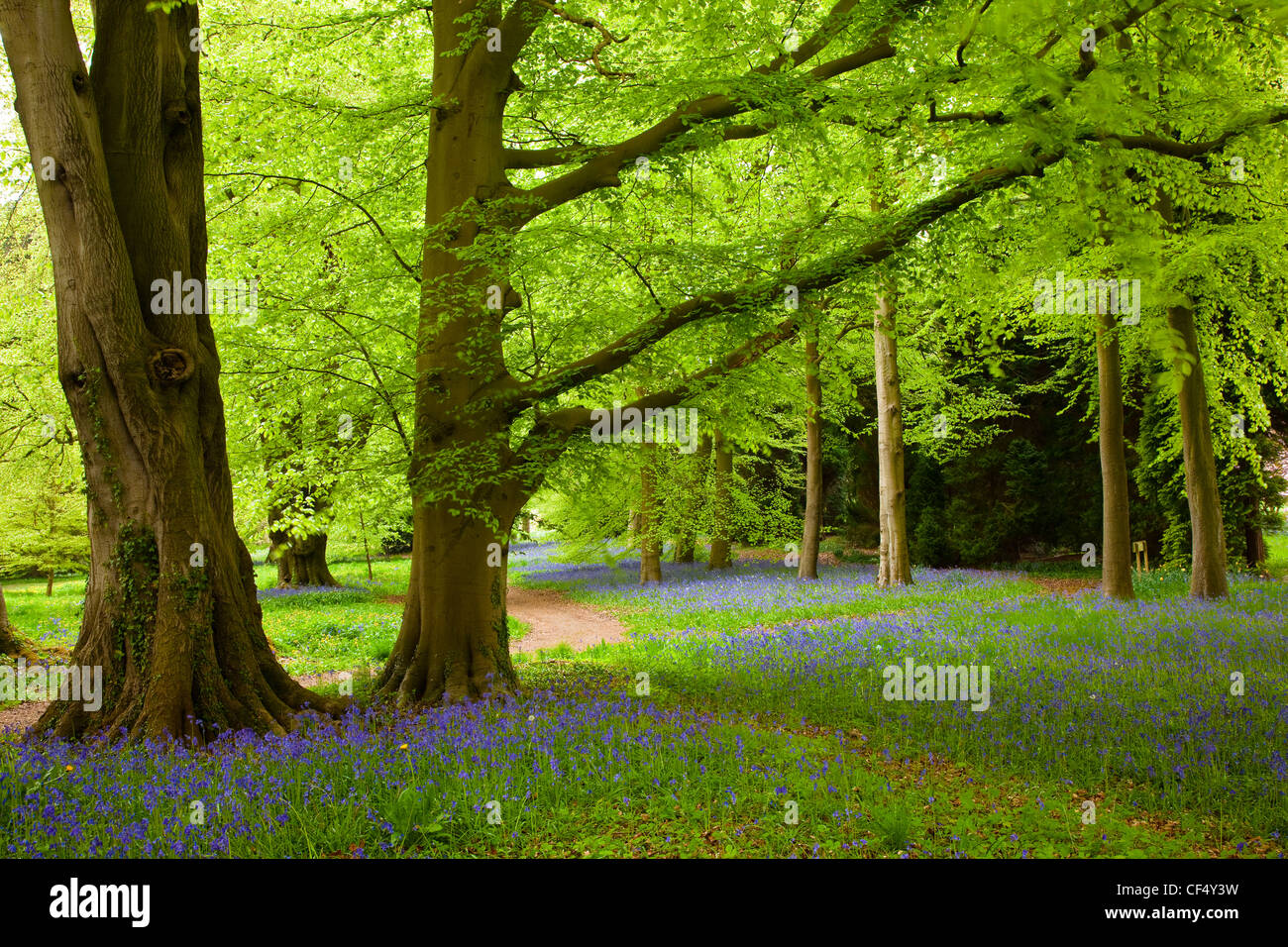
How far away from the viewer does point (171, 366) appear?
7031mm

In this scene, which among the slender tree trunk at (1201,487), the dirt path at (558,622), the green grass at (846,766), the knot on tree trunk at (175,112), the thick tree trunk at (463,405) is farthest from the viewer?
the dirt path at (558,622)

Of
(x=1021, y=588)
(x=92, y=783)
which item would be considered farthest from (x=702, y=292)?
(x=1021, y=588)

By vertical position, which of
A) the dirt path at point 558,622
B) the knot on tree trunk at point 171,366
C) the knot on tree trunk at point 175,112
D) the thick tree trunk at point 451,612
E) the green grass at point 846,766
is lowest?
the dirt path at point 558,622

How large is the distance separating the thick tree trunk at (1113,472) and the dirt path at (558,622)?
28.9ft

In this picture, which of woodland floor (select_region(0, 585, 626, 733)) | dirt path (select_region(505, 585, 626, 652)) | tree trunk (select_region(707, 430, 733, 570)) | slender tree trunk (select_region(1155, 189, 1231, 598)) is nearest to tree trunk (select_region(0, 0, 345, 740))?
woodland floor (select_region(0, 585, 626, 733))

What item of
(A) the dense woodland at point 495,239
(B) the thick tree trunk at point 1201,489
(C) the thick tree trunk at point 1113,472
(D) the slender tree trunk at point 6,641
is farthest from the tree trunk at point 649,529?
(D) the slender tree trunk at point 6,641

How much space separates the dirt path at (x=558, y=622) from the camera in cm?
1462

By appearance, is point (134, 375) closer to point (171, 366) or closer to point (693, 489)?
point (171, 366)

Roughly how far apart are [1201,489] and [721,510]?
1180cm

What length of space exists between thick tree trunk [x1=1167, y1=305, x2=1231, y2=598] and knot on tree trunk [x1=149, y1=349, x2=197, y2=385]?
46.6 ft

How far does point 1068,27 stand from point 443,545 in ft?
22.1

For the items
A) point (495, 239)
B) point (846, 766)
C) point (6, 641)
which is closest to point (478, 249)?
point (495, 239)

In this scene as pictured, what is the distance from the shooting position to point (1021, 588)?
1670cm

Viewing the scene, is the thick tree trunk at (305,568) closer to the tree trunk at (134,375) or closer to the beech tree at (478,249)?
the beech tree at (478,249)
